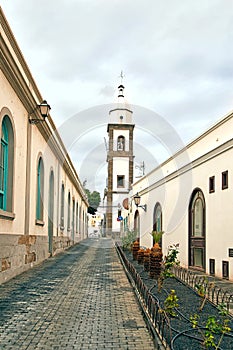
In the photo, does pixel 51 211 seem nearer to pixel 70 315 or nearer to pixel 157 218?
pixel 157 218

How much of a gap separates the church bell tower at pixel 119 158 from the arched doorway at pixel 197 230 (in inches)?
1274

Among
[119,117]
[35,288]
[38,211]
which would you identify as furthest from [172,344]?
[119,117]

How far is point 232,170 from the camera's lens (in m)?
11.1

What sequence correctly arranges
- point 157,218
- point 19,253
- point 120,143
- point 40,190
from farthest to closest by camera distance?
point 120,143, point 157,218, point 40,190, point 19,253

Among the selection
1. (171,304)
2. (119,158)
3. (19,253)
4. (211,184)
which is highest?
(119,158)

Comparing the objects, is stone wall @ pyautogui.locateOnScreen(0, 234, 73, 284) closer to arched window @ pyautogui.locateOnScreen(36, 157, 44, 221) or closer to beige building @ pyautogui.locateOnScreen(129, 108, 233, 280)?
arched window @ pyautogui.locateOnScreen(36, 157, 44, 221)

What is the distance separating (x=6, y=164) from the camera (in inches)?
412

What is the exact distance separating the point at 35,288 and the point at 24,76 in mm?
5433

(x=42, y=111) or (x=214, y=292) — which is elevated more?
(x=42, y=111)

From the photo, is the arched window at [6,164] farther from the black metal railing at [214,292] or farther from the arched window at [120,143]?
the arched window at [120,143]

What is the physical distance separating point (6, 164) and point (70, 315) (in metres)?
4.84

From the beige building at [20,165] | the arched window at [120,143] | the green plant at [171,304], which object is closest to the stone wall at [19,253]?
the beige building at [20,165]

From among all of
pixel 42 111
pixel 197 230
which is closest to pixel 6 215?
pixel 42 111

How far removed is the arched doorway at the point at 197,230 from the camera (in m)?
13.5
